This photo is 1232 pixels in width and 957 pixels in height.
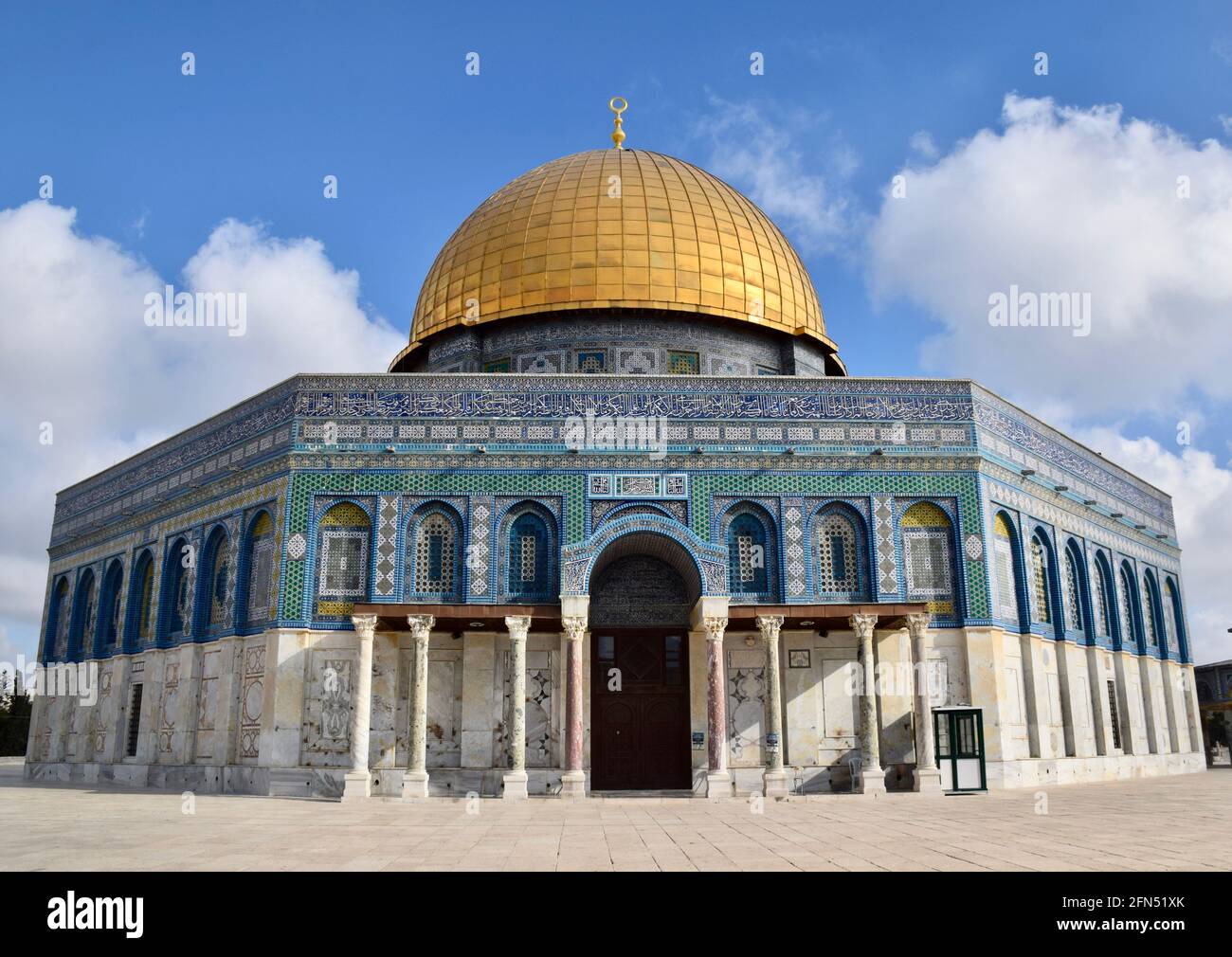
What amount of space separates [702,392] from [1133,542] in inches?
540

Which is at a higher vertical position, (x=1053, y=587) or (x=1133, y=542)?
(x=1133, y=542)

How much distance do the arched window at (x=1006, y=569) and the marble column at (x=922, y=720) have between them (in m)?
2.81

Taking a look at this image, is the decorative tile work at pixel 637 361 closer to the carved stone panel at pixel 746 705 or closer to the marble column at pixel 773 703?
the carved stone panel at pixel 746 705

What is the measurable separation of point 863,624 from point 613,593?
4624 mm

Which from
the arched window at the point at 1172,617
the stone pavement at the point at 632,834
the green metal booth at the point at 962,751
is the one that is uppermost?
the arched window at the point at 1172,617

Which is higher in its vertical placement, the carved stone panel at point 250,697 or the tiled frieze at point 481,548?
the tiled frieze at point 481,548

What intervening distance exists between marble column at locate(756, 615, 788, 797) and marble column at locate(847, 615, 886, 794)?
1310mm

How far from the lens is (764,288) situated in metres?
24.2

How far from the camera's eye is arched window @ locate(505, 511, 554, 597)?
1906cm

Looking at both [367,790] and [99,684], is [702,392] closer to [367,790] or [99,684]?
[367,790]

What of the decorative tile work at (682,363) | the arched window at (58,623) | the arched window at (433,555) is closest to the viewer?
the arched window at (433,555)

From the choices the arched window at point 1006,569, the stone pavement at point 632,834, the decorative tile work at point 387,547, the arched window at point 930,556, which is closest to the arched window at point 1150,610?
the arched window at point 1006,569

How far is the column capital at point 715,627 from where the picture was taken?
17.5 m
